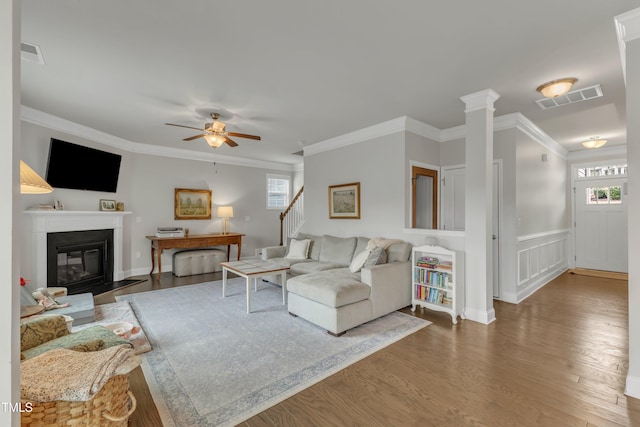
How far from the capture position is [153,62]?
2.73 metres

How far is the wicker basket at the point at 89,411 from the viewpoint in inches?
46.8

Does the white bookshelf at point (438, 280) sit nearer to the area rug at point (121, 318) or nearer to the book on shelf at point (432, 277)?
the book on shelf at point (432, 277)

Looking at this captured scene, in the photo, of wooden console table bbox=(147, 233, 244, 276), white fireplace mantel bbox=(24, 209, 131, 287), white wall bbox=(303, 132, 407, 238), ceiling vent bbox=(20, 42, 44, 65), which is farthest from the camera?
wooden console table bbox=(147, 233, 244, 276)

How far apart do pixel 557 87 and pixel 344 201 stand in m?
3.21

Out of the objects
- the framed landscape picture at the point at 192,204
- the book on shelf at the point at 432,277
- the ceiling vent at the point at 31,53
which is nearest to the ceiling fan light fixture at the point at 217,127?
the ceiling vent at the point at 31,53

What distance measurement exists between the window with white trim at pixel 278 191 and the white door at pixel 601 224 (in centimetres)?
690

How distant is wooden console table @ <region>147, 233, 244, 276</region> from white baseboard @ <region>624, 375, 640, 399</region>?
608 cm

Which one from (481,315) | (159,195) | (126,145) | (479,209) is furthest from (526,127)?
(126,145)

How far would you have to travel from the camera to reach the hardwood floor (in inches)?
72.6

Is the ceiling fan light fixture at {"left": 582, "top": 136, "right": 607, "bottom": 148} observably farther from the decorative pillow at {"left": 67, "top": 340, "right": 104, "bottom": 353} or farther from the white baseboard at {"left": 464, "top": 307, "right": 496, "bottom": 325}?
the decorative pillow at {"left": 67, "top": 340, "right": 104, "bottom": 353}

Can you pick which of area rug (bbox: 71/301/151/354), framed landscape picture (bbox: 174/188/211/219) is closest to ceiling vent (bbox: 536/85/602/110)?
area rug (bbox: 71/301/151/354)

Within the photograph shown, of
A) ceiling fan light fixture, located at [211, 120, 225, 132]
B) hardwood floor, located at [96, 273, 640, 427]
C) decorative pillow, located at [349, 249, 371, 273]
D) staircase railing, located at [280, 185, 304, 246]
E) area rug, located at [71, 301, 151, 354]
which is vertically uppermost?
ceiling fan light fixture, located at [211, 120, 225, 132]

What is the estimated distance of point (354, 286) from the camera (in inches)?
127

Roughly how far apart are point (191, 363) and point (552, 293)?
5283 millimetres
